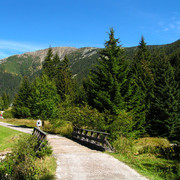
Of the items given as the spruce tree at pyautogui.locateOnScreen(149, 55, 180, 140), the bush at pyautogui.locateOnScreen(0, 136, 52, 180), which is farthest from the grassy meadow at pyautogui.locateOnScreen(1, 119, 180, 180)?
the spruce tree at pyautogui.locateOnScreen(149, 55, 180, 140)

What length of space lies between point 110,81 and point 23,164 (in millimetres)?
14843

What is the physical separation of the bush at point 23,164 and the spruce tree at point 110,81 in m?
11.2

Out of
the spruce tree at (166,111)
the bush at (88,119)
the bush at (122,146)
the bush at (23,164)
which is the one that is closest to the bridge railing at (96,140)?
the bush at (122,146)

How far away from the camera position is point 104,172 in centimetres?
714

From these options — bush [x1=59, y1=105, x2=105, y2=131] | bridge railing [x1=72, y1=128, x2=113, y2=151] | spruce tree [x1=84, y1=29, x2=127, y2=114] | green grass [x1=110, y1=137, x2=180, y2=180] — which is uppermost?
spruce tree [x1=84, y1=29, x2=127, y2=114]

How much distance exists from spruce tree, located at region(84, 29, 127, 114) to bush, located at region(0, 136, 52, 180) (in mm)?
11242

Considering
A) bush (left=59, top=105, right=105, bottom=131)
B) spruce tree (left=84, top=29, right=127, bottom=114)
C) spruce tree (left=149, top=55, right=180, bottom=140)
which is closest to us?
bush (left=59, top=105, right=105, bottom=131)

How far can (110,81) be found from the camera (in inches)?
824

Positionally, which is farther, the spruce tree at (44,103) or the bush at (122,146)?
the spruce tree at (44,103)

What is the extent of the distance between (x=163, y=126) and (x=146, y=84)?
7092 millimetres

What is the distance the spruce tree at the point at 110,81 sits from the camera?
20281mm

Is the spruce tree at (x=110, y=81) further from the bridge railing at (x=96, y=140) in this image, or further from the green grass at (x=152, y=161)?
A: the green grass at (x=152, y=161)

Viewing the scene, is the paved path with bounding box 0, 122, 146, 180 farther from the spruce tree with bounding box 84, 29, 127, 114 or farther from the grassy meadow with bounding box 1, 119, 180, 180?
the spruce tree with bounding box 84, 29, 127, 114

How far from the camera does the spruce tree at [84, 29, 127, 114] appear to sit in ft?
66.5
